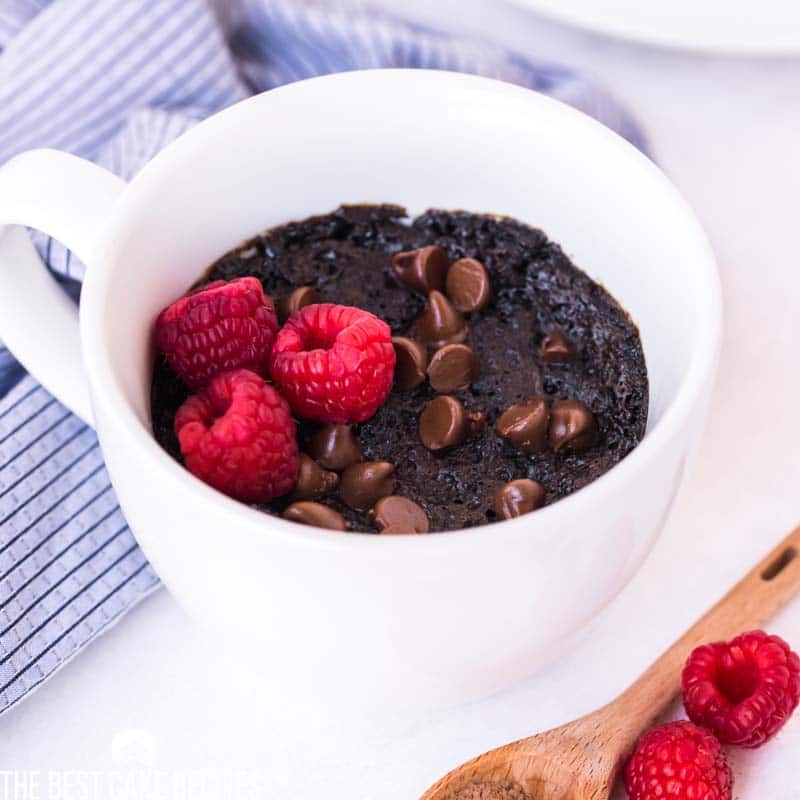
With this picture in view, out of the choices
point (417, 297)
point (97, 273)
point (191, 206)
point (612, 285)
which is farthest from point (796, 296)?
point (97, 273)

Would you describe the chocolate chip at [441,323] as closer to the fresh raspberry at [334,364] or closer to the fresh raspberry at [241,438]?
the fresh raspberry at [334,364]

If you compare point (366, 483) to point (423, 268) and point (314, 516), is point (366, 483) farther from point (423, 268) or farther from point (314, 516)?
point (423, 268)

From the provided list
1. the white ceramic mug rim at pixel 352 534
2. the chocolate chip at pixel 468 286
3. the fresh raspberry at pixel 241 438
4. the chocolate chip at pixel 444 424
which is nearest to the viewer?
the white ceramic mug rim at pixel 352 534

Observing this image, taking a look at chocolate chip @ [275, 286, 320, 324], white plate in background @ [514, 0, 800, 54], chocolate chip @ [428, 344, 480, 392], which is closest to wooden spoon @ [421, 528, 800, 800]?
chocolate chip @ [428, 344, 480, 392]

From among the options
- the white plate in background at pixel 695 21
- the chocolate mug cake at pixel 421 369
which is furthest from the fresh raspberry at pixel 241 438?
the white plate in background at pixel 695 21

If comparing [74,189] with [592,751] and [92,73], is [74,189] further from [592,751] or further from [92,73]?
[592,751]

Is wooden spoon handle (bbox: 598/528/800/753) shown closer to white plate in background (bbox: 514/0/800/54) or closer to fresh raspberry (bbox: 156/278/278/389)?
fresh raspberry (bbox: 156/278/278/389)
